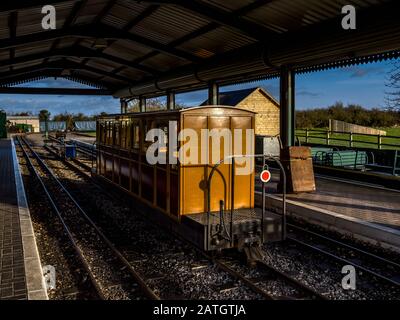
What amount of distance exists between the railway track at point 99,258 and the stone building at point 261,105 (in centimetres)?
2040

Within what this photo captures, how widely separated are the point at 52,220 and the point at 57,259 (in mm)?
3070

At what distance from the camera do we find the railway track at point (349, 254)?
22.2 ft

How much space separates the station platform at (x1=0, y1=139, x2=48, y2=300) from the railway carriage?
2575 millimetres

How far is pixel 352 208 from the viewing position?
9852 mm

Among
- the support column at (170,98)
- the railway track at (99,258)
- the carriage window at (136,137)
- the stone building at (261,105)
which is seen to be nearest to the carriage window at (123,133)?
the carriage window at (136,137)

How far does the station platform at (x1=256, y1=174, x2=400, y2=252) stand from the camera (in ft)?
26.7

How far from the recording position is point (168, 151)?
787cm

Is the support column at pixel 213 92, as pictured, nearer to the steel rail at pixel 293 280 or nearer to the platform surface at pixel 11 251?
the platform surface at pixel 11 251

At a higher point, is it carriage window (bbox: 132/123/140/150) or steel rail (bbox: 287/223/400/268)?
carriage window (bbox: 132/123/140/150)

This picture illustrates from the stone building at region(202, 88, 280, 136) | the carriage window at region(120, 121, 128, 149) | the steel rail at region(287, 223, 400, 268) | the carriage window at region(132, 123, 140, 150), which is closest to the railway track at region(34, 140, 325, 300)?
the steel rail at region(287, 223, 400, 268)

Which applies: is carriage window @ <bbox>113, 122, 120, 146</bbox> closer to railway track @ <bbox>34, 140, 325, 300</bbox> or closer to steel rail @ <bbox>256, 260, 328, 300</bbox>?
railway track @ <bbox>34, 140, 325, 300</bbox>

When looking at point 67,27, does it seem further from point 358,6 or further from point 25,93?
point 25,93
